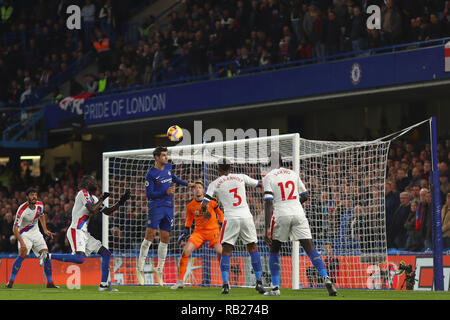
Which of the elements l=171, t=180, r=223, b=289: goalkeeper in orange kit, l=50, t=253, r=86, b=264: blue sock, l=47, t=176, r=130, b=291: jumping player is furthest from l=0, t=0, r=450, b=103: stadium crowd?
l=50, t=253, r=86, b=264: blue sock

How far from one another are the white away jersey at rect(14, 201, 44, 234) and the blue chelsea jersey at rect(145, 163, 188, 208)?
2637mm

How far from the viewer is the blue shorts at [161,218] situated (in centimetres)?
1417

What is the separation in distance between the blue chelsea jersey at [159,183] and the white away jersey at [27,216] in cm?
264

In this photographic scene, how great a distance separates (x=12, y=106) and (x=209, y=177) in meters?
17.1

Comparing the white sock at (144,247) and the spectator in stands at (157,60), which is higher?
the spectator in stands at (157,60)

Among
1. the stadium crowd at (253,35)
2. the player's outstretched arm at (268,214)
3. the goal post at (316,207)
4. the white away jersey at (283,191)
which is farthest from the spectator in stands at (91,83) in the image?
the player's outstretched arm at (268,214)

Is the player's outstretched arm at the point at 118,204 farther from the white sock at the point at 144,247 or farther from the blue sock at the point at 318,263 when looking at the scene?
the blue sock at the point at 318,263

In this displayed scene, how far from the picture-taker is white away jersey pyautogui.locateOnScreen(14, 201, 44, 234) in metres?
15.7

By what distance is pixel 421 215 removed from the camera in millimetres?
15352

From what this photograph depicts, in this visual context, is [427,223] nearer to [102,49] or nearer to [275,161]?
[275,161]

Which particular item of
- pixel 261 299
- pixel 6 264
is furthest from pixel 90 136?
pixel 261 299

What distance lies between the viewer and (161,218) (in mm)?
14188

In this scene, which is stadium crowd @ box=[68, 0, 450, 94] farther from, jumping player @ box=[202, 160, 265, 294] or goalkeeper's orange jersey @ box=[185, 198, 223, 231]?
jumping player @ box=[202, 160, 265, 294]

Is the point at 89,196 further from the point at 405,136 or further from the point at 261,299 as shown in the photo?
the point at 405,136
